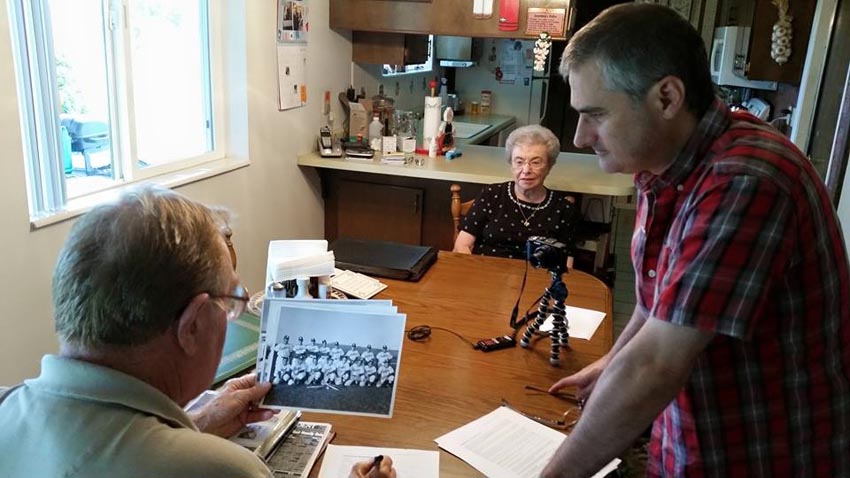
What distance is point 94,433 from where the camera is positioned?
726mm

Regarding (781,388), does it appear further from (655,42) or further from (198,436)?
(198,436)

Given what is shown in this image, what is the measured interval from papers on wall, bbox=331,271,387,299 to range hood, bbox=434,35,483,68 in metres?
4.31

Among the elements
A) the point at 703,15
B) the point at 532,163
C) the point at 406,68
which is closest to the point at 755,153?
the point at 532,163

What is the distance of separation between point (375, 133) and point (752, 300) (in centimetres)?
308

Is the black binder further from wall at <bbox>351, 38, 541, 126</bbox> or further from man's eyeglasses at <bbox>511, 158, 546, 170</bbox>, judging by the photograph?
wall at <bbox>351, 38, 541, 126</bbox>

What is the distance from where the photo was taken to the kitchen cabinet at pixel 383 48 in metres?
3.83

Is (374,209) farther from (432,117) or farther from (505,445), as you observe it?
(505,445)

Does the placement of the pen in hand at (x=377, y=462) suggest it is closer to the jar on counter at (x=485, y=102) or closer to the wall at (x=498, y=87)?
the wall at (x=498, y=87)

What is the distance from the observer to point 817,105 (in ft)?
10.6

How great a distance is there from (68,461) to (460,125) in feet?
15.5

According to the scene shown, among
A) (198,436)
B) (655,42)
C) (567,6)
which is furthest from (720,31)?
(198,436)

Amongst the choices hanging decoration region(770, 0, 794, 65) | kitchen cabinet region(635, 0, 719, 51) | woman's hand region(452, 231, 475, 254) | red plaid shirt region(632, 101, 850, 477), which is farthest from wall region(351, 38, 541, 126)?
red plaid shirt region(632, 101, 850, 477)

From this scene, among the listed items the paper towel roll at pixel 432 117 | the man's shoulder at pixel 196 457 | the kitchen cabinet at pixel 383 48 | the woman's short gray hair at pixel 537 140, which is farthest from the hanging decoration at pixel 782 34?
the man's shoulder at pixel 196 457

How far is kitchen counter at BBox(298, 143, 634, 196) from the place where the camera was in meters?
3.02
